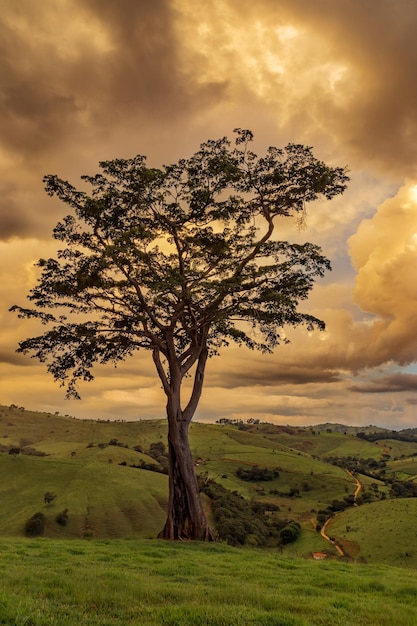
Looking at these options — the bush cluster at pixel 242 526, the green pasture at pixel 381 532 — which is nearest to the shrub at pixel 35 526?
the bush cluster at pixel 242 526

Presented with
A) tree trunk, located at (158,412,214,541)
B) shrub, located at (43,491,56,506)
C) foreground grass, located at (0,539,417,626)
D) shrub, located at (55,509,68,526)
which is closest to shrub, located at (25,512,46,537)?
shrub, located at (55,509,68,526)

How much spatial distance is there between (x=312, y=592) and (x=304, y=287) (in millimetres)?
22296

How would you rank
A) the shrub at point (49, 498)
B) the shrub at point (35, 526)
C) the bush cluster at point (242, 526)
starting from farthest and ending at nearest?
the shrub at point (49, 498) < the shrub at point (35, 526) < the bush cluster at point (242, 526)

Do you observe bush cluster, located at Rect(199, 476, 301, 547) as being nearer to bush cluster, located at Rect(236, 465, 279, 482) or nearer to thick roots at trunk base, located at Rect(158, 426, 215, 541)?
thick roots at trunk base, located at Rect(158, 426, 215, 541)

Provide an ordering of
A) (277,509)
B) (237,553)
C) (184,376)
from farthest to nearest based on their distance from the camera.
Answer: (277,509)
(184,376)
(237,553)

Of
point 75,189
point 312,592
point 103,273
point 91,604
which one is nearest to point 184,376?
point 103,273

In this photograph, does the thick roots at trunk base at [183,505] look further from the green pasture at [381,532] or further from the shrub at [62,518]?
the green pasture at [381,532]

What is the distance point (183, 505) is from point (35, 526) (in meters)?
58.6

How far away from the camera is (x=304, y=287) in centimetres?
3344

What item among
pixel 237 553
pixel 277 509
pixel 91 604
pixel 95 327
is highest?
pixel 95 327

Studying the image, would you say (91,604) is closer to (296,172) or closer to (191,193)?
(191,193)

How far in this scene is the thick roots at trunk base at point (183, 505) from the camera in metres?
30.2

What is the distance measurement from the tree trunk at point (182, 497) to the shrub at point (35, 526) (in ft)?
183

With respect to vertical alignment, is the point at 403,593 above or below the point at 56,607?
below
